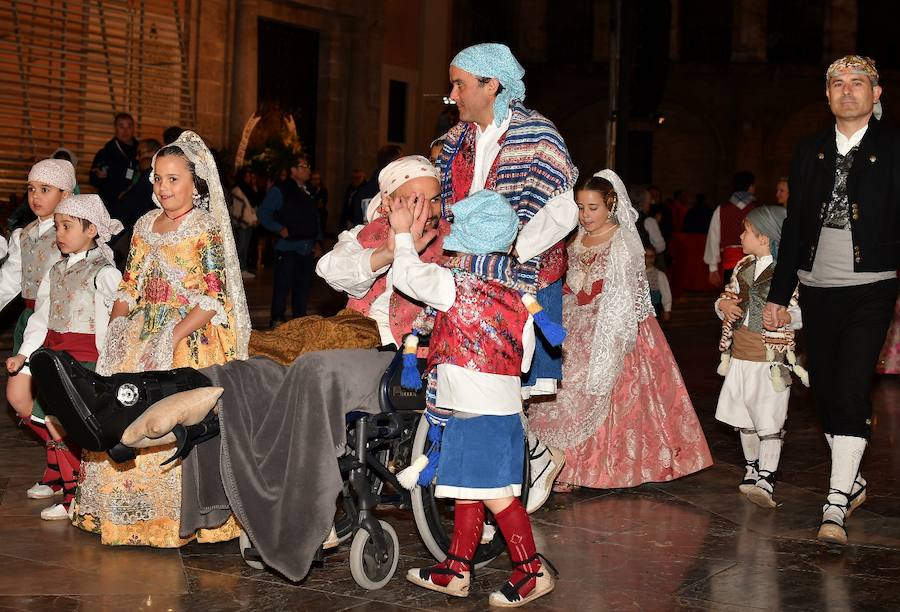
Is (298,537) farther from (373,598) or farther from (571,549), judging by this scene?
(571,549)

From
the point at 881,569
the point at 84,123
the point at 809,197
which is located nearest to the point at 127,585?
the point at 881,569

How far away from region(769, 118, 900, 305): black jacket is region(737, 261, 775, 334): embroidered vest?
1.96ft

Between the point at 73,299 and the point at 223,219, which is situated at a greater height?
the point at 223,219

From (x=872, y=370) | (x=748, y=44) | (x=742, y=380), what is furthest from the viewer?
(x=748, y=44)

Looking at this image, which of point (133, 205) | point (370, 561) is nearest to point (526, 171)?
point (370, 561)

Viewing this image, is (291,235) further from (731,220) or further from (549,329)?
(549,329)

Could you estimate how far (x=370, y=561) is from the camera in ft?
15.3

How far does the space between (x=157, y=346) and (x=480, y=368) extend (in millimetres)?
1534

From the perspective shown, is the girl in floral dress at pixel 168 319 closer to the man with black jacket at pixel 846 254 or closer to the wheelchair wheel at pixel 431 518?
the wheelchair wheel at pixel 431 518

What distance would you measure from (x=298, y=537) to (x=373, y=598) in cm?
36

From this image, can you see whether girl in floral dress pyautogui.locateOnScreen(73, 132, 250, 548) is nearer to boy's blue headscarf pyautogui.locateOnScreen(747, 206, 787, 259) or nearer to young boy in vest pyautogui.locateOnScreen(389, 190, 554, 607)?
young boy in vest pyautogui.locateOnScreen(389, 190, 554, 607)

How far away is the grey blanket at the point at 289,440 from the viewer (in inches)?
176

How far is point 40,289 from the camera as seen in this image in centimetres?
581

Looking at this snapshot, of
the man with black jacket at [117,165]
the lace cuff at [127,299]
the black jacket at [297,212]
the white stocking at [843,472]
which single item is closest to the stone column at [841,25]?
the black jacket at [297,212]
